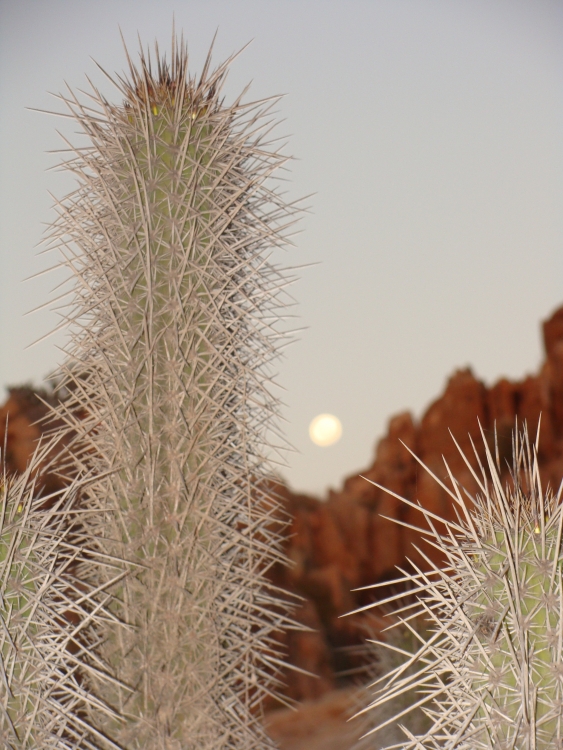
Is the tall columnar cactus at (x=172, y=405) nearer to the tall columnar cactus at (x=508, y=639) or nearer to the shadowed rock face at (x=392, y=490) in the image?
the tall columnar cactus at (x=508, y=639)

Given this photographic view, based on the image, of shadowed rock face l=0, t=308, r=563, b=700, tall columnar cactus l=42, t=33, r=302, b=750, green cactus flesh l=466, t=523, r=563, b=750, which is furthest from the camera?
shadowed rock face l=0, t=308, r=563, b=700

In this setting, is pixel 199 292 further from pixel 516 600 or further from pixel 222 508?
pixel 516 600

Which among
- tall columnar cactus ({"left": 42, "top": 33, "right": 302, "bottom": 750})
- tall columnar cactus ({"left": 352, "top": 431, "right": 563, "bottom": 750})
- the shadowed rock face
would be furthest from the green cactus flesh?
the shadowed rock face

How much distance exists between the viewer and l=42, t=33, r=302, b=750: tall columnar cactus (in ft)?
2.64

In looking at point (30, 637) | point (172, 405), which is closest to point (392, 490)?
point (172, 405)

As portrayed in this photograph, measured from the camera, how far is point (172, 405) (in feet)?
2.71

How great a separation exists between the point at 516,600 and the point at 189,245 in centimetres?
50

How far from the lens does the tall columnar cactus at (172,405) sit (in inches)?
31.7

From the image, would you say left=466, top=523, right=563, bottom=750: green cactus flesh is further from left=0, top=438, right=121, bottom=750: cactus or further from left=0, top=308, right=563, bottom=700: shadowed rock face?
left=0, top=308, right=563, bottom=700: shadowed rock face

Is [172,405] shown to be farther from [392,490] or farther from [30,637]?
[392,490]

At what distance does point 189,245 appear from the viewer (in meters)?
0.84

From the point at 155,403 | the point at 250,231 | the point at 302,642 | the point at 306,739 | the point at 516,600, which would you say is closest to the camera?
the point at 516,600

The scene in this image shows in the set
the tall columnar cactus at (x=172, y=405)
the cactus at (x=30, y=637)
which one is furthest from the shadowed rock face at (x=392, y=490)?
the cactus at (x=30, y=637)

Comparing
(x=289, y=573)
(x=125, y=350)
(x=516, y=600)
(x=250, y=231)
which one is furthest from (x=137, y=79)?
(x=289, y=573)
